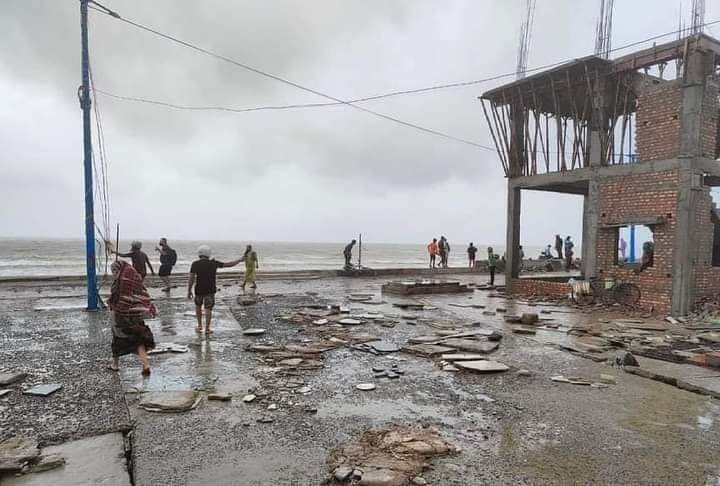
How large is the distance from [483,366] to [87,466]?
492 centimetres

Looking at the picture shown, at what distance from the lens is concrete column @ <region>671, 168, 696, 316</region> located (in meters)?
11.5

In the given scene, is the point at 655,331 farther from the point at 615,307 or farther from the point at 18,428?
the point at 18,428

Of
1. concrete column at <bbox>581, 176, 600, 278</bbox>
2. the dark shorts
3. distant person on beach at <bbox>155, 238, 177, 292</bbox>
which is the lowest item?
the dark shorts

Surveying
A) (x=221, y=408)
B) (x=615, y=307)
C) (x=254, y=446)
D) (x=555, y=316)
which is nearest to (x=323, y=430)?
(x=254, y=446)

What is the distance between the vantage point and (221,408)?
5016 mm

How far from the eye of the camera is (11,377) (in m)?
5.78

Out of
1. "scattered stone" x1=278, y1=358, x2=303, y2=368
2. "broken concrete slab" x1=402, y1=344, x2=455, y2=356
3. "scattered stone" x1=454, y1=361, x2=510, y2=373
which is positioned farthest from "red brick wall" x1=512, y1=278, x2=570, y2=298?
"scattered stone" x1=278, y1=358, x2=303, y2=368

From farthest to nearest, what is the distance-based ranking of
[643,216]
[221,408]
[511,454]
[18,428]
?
[643,216], [221,408], [18,428], [511,454]

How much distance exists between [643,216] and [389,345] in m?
8.59

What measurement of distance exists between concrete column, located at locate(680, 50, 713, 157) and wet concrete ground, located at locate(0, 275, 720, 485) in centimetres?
750

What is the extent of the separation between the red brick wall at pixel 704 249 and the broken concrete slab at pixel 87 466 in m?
13.1

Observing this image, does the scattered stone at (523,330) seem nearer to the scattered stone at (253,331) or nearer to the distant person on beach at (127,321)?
the scattered stone at (253,331)

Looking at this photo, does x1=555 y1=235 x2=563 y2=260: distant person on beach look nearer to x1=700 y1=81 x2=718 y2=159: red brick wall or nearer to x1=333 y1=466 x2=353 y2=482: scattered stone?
x1=700 y1=81 x2=718 y2=159: red brick wall

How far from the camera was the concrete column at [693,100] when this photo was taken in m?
11.4
